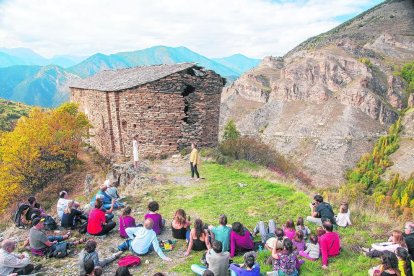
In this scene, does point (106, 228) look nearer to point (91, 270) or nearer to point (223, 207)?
point (91, 270)

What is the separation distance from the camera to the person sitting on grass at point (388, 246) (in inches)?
267

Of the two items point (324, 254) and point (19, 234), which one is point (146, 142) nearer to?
point (19, 234)

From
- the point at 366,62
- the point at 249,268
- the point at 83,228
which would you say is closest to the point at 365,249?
the point at 249,268

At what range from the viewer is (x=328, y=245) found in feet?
23.5

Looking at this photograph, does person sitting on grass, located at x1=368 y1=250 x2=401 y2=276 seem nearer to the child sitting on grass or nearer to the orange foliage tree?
the child sitting on grass

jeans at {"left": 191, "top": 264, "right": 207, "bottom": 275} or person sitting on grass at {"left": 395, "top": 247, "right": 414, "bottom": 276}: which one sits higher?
person sitting on grass at {"left": 395, "top": 247, "right": 414, "bottom": 276}

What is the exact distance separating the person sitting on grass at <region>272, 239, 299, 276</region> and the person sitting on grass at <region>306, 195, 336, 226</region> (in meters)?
2.63

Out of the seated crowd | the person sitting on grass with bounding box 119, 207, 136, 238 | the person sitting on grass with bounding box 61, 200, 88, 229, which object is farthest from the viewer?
the person sitting on grass with bounding box 61, 200, 88, 229

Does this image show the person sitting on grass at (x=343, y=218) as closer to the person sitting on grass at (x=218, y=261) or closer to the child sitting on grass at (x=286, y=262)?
the child sitting on grass at (x=286, y=262)

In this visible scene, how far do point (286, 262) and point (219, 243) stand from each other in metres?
1.35

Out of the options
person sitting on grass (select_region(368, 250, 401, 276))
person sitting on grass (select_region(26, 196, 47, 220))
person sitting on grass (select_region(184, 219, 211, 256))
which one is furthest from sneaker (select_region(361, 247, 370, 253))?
person sitting on grass (select_region(26, 196, 47, 220))

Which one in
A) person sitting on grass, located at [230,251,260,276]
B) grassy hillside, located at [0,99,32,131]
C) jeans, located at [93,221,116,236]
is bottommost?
jeans, located at [93,221,116,236]

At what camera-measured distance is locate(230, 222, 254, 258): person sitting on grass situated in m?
7.41

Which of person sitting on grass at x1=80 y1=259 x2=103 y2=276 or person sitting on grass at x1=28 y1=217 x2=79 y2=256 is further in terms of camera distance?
person sitting on grass at x1=28 y1=217 x2=79 y2=256
